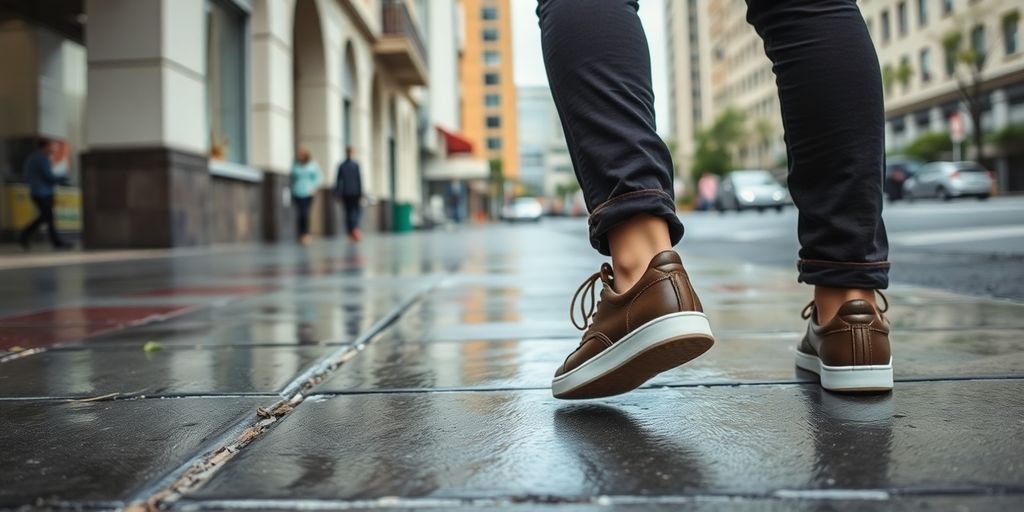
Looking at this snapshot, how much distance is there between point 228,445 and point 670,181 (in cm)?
86

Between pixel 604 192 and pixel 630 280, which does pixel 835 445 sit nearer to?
pixel 630 280

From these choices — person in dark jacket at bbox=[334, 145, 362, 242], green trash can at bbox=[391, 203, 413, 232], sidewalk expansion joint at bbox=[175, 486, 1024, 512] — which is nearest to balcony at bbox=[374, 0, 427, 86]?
green trash can at bbox=[391, 203, 413, 232]

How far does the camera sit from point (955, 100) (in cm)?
4266

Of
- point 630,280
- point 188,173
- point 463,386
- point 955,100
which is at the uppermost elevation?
point 955,100

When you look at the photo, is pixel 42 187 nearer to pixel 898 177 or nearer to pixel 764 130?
pixel 898 177

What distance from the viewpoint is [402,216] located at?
2225 cm

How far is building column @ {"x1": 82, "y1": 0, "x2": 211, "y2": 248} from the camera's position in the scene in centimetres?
859

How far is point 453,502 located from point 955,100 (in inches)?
1904

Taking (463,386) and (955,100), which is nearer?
(463,386)

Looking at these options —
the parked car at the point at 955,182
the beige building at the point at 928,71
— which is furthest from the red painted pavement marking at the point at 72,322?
the parked car at the point at 955,182

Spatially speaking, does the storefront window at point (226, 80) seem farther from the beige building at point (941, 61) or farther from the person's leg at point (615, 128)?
the beige building at point (941, 61)

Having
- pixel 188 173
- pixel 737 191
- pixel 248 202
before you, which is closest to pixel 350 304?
pixel 188 173

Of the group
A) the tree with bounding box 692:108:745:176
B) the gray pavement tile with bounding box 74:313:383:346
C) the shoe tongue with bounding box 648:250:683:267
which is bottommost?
the gray pavement tile with bounding box 74:313:383:346

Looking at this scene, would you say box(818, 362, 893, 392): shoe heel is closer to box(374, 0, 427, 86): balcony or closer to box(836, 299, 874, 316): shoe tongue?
box(836, 299, 874, 316): shoe tongue
